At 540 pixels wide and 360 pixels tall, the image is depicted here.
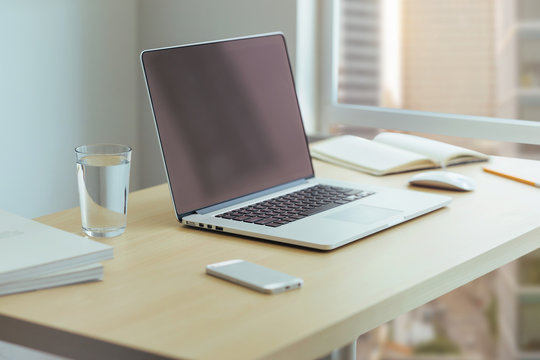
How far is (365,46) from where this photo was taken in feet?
9.05

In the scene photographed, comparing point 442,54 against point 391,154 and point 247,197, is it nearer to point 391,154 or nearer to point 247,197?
point 391,154

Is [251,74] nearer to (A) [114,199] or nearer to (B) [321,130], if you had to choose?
(A) [114,199]

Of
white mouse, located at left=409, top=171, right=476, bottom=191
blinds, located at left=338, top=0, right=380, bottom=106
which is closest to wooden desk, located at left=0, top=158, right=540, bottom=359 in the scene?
white mouse, located at left=409, top=171, right=476, bottom=191

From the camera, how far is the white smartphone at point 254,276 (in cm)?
79

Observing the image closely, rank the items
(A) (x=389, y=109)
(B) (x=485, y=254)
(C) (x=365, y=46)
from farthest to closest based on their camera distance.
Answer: (C) (x=365, y=46)
(A) (x=389, y=109)
(B) (x=485, y=254)

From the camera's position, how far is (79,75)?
217cm

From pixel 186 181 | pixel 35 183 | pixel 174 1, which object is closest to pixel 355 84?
pixel 174 1

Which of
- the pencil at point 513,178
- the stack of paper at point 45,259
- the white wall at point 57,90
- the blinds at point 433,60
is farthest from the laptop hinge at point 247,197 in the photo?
the blinds at point 433,60

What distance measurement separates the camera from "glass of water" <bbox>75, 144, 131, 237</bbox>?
0.97 meters

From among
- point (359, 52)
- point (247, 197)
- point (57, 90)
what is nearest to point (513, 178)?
point (247, 197)

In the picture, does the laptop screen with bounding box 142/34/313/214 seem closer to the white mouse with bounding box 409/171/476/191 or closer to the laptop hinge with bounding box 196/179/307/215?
the laptop hinge with bounding box 196/179/307/215

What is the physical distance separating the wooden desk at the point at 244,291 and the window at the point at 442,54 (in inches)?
51.5

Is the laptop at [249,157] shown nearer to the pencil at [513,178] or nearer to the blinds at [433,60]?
the pencil at [513,178]

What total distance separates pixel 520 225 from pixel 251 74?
19.4 inches
